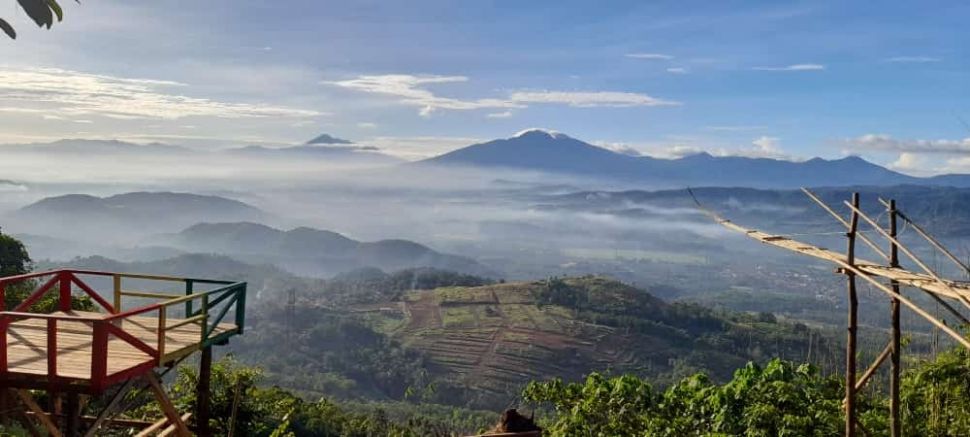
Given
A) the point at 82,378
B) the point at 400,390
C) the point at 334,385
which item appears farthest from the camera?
the point at 400,390

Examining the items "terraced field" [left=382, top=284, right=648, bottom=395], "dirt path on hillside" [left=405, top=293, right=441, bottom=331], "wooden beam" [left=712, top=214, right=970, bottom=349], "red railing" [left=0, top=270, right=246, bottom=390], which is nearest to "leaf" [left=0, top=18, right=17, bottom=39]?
"red railing" [left=0, top=270, right=246, bottom=390]

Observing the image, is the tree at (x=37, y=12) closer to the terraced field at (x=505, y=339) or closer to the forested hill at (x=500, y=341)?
the forested hill at (x=500, y=341)

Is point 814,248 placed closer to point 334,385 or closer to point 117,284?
point 117,284

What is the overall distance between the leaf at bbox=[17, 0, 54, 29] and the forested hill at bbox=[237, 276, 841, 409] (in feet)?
261

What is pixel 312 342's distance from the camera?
4542 inches

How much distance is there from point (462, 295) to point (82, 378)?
123732 mm

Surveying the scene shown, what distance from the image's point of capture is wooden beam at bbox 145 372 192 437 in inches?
292

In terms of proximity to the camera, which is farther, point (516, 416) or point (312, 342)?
point (312, 342)

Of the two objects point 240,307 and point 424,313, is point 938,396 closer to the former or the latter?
point 240,307

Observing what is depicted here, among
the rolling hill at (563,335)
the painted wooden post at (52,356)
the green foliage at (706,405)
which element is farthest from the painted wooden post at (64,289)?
the rolling hill at (563,335)

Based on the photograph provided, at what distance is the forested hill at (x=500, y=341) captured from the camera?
9250cm

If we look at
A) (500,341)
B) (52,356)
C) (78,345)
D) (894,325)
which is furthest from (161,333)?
(500,341)

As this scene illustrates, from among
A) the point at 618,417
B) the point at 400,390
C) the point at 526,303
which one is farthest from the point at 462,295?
the point at 618,417

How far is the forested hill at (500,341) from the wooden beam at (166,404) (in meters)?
77.4
